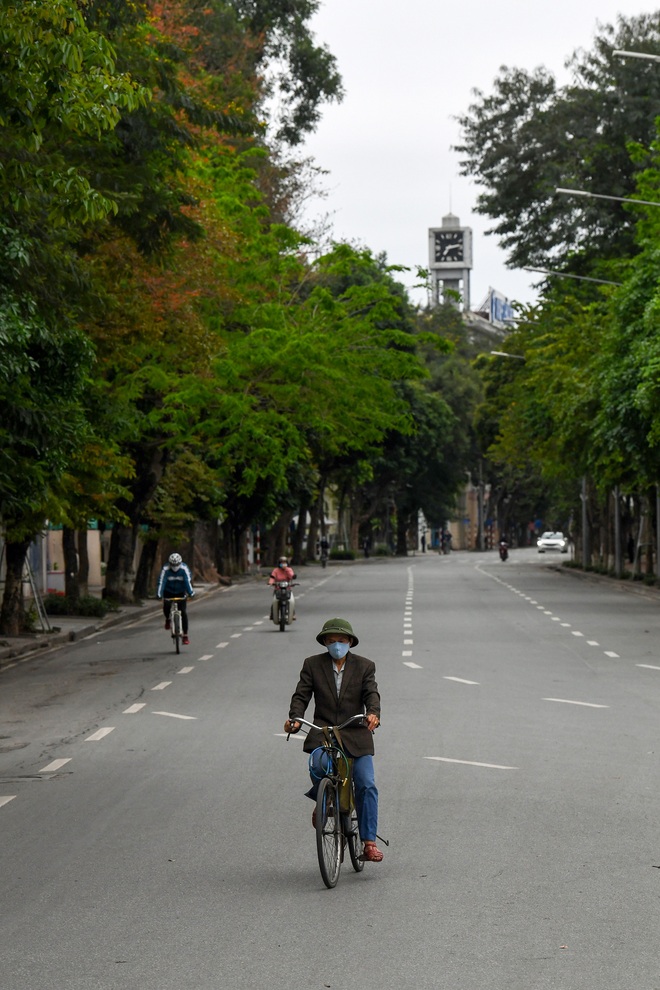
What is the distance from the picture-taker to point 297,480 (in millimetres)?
62750

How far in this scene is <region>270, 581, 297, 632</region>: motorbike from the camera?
30422 millimetres

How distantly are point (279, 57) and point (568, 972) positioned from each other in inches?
1827

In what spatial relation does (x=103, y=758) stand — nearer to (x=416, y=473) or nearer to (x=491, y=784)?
(x=491, y=784)

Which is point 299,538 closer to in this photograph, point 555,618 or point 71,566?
point 71,566

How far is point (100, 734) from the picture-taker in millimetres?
15344

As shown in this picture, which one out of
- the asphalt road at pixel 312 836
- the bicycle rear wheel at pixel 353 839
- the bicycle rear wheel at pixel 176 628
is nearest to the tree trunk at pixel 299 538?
the bicycle rear wheel at pixel 176 628

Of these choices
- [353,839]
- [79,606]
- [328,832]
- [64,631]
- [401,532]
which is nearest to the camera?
[328,832]

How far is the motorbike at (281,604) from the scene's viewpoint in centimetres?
3042

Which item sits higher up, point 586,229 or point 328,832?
point 586,229

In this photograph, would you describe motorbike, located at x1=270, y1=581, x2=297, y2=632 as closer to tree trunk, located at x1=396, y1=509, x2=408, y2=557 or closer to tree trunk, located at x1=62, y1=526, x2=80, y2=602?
tree trunk, located at x1=62, y1=526, x2=80, y2=602

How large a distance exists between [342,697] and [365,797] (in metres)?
0.54

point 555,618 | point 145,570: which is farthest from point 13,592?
point 145,570

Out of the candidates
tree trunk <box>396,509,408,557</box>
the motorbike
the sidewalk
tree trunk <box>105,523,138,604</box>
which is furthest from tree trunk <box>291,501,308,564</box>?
the motorbike

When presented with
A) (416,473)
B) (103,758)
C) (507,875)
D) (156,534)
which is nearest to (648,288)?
(156,534)
